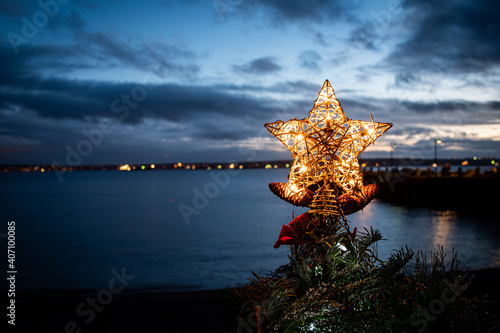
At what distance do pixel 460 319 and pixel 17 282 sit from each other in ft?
58.8

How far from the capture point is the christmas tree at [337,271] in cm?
223

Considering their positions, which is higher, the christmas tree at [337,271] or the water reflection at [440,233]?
the christmas tree at [337,271]

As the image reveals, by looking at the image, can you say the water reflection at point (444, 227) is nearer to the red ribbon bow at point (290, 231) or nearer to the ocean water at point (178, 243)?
the ocean water at point (178, 243)

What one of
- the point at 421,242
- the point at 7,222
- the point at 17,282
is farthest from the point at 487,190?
the point at 7,222

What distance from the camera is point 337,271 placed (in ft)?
8.63

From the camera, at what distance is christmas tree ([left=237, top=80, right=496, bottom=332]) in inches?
87.7

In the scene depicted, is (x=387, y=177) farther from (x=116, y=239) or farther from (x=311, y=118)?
(x=311, y=118)

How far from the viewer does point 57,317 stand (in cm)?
573

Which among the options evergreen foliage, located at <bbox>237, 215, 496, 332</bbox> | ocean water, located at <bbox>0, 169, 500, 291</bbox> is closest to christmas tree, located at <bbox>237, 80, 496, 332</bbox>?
evergreen foliage, located at <bbox>237, 215, 496, 332</bbox>

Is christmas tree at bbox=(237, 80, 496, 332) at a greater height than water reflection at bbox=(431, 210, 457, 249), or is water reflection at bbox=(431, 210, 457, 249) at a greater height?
christmas tree at bbox=(237, 80, 496, 332)

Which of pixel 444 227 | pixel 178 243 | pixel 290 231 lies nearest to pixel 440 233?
pixel 444 227

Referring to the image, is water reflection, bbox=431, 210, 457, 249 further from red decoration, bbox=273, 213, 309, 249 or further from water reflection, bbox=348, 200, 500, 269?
red decoration, bbox=273, 213, 309, 249

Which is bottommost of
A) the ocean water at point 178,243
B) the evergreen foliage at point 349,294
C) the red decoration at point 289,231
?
the ocean water at point 178,243

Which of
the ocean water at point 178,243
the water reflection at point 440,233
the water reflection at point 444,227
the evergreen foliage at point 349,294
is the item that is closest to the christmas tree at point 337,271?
the evergreen foliage at point 349,294
